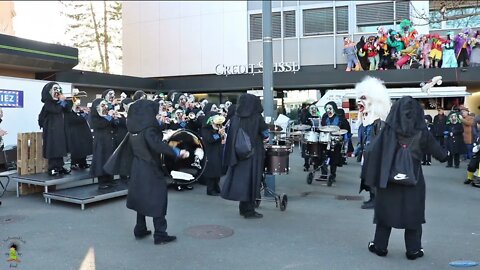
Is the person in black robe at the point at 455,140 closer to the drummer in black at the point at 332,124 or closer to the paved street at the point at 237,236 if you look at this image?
the paved street at the point at 237,236

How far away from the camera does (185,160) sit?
6090 mm

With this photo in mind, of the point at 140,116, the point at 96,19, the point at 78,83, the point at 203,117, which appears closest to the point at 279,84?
the point at 78,83

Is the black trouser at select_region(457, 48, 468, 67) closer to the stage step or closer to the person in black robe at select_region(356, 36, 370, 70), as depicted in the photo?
the person in black robe at select_region(356, 36, 370, 70)

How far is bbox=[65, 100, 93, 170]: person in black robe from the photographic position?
9.47 m

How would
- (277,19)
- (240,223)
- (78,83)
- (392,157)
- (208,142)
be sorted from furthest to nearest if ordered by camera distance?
(277,19) < (78,83) < (208,142) < (240,223) < (392,157)

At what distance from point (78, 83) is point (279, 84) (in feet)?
32.2

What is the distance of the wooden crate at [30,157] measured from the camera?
29.9ft

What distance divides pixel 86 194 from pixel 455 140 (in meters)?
11.1

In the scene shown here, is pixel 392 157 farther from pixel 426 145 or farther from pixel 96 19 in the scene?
pixel 96 19

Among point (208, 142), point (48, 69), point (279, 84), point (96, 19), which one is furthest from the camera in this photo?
point (96, 19)

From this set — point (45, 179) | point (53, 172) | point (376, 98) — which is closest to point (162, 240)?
point (376, 98)

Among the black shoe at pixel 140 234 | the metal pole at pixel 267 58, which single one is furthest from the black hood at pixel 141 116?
the metal pole at pixel 267 58

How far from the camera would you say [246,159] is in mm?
7102

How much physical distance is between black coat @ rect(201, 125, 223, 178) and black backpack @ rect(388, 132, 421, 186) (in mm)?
4793
